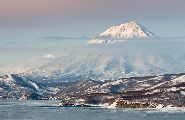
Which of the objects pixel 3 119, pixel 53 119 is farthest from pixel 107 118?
pixel 3 119

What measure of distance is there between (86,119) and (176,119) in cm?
2858

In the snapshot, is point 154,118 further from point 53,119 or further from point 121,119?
point 53,119

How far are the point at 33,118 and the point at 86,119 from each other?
1781 cm

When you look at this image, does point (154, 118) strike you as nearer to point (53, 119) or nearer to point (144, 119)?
point (144, 119)

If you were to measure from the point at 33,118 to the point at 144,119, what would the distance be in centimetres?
3632

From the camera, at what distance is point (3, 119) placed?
599 feet

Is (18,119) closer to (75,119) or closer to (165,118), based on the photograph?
(75,119)

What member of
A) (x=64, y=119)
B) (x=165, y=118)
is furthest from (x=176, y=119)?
(x=64, y=119)

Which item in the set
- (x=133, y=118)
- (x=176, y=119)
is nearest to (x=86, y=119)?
(x=133, y=118)

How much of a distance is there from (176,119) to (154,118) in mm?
9180

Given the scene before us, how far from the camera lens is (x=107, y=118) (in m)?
187

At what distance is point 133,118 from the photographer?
612 feet

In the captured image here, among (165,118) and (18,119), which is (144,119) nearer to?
(165,118)

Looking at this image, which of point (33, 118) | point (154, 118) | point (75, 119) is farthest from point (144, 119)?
point (33, 118)
